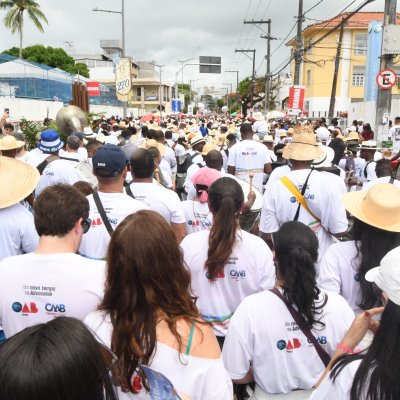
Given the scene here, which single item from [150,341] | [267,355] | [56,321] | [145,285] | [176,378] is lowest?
[267,355]

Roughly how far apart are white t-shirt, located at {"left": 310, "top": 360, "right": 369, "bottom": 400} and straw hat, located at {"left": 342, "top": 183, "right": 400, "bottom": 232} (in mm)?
1365

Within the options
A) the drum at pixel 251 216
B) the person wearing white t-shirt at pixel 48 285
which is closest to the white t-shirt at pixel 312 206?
the drum at pixel 251 216

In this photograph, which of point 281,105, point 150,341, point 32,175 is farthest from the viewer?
point 281,105

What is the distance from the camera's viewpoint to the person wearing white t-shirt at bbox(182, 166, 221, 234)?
14.0 feet

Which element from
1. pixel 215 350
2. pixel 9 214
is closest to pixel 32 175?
pixel 9 214

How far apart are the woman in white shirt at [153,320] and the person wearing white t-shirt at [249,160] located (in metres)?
5.94

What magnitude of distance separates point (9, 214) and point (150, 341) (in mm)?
2087

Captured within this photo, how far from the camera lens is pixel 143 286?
1.96m

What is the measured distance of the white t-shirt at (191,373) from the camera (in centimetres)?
184

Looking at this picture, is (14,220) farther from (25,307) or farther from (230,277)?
(230,277)

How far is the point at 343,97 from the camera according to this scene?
2087 inches

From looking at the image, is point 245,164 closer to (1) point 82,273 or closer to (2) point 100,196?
(2) point 100,196

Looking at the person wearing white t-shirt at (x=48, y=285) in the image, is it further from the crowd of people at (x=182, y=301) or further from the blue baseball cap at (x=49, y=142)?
the blue baseball cap at (x=49, y=142)

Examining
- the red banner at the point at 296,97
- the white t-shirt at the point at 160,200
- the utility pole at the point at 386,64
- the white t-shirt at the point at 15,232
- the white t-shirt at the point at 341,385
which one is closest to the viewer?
the white t-shirt at the point at 341,385
